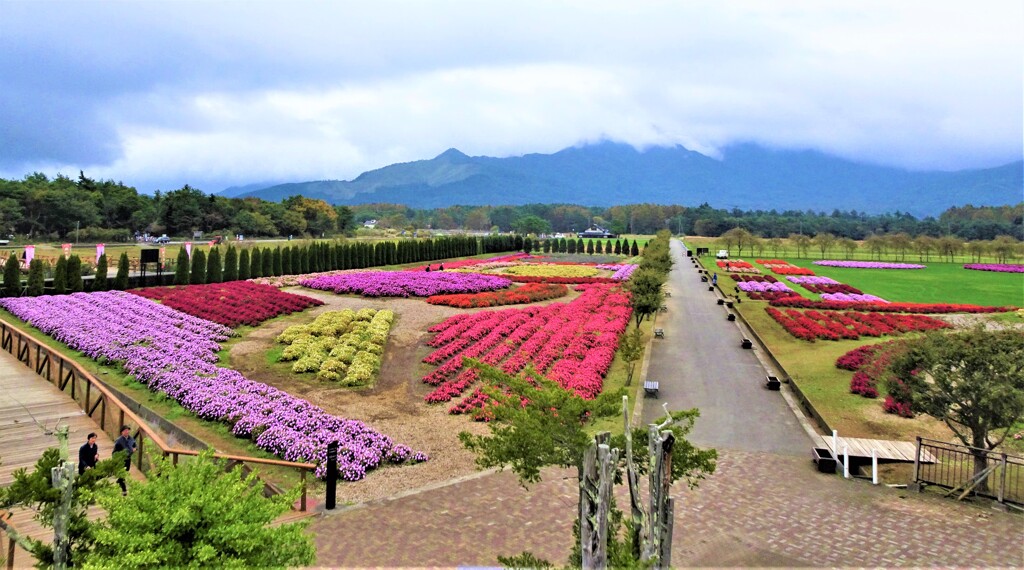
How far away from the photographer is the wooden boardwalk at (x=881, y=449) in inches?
516

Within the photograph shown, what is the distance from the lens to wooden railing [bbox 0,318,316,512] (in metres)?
10.3

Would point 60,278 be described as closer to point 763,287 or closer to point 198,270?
point 198,270

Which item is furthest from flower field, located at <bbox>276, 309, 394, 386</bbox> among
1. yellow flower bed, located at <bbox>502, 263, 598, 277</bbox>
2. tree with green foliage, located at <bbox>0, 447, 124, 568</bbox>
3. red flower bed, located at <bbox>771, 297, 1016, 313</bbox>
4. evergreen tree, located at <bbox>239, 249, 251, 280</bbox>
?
yellow flower bed, located at <bbox>502, 263, 598, 277</bbox>

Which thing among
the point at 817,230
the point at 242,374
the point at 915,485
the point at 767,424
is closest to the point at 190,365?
the point at 242,374

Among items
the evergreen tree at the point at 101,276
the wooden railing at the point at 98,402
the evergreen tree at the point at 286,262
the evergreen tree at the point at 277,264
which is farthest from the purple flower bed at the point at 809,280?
the evergreen tree at the point at 101,276

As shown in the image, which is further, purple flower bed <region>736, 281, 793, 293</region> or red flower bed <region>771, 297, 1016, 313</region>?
purple flower bed <region>736, 281, 793, 293</region>

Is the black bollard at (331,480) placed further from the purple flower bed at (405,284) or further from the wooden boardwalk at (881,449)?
the purple flower bed at (405,284)

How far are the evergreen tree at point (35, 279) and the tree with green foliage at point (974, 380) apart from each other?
121 ft

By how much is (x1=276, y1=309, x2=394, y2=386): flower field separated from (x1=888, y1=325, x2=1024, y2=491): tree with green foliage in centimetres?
1399

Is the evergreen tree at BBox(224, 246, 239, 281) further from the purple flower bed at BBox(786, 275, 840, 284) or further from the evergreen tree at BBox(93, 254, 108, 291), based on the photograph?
the purple flower bed at BBox(786, 275, 840, 284)

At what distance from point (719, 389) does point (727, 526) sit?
356 inches

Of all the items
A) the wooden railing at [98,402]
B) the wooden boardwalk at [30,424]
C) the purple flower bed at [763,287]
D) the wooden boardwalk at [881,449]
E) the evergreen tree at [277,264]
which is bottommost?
the wooden boardwalk at [881,449]

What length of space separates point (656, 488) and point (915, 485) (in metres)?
8.89

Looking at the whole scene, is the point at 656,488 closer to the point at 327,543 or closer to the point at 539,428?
the point at 539,428
